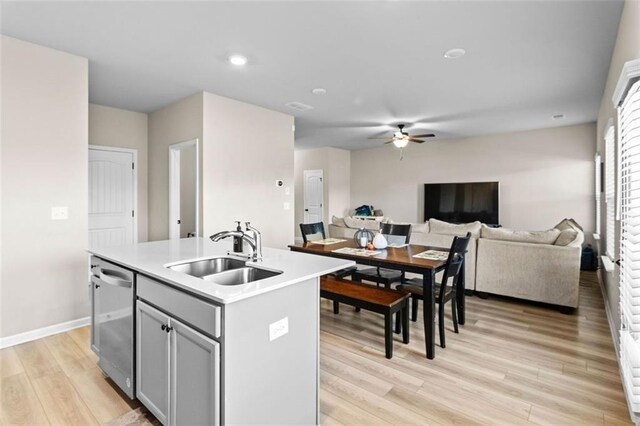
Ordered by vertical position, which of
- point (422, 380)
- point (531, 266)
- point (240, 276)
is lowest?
point (422, 380)

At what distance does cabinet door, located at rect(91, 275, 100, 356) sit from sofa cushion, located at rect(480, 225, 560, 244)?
13.3 feet

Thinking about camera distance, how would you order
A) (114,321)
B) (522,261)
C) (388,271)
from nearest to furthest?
(114,321) < (388,271) < (522,261)

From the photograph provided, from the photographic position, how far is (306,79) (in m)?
3.85

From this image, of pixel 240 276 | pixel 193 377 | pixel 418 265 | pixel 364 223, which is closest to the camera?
pixel 193 377

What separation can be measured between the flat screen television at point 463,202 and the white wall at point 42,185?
6759 mm

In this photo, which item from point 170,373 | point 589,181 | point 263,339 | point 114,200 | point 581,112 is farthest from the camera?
point 589,181

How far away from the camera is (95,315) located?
234 cm

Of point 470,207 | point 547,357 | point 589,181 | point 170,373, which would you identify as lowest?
point 547,357

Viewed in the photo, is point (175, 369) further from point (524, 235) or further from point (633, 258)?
point (524, 235)

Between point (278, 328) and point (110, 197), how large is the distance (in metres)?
4.48

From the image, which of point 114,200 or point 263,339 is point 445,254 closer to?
point 263,339

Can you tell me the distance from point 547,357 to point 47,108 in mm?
4819

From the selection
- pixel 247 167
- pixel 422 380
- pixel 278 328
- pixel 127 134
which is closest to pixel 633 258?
pixel 422 380

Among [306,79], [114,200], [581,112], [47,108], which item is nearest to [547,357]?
[306,79]
